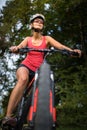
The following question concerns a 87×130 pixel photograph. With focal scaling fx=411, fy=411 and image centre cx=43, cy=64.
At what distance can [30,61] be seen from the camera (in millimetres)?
5809

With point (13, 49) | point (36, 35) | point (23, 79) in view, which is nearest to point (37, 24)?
point (36, 35)

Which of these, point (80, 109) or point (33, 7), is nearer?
point (80, 109)

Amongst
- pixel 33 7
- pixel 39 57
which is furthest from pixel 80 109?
pixel 39 57

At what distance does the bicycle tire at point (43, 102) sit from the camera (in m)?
4.45

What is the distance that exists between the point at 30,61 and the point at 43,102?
4.25 feet

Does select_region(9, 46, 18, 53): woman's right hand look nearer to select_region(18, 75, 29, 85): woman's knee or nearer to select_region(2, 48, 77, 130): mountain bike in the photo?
select_region(18, 75, 29, 85): woman's knee

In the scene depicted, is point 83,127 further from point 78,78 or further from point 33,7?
point 33,7

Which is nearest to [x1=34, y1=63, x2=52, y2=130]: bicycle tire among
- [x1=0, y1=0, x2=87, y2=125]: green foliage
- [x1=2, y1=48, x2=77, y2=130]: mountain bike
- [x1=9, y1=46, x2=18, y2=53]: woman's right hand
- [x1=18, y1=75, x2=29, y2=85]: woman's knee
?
[x1=2, y1=48, x2=77, y2=130]: mountain bike

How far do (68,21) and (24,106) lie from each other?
52.5 ft

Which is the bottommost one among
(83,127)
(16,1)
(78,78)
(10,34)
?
(83,127)

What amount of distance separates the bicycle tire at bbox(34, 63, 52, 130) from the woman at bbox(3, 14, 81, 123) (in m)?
0.48

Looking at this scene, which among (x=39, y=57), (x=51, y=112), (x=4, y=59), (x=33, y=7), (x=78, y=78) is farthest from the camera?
(x=4, y=59)

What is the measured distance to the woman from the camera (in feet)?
17.7

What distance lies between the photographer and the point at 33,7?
21.0 metres
